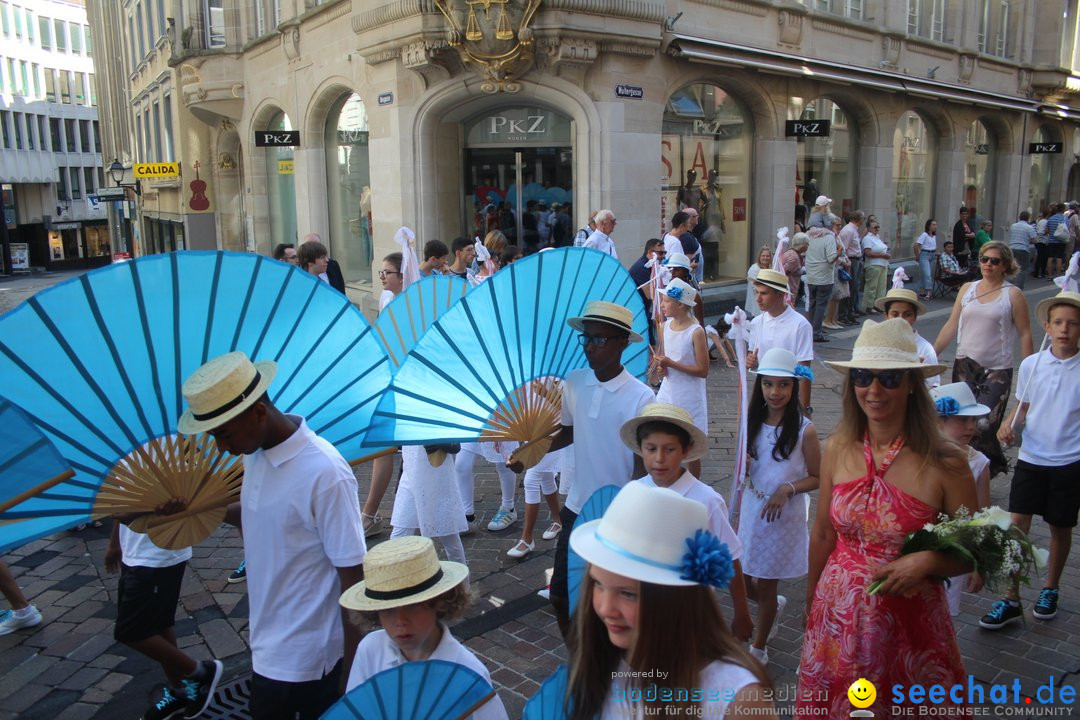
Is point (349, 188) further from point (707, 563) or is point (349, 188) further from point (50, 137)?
point (50, 137)

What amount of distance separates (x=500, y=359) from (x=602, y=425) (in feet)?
1.90

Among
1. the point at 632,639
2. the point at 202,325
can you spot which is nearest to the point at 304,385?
the point at 202,325

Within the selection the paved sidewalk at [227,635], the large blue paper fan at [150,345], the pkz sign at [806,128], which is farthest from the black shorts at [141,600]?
the pkz sign at [806,128]

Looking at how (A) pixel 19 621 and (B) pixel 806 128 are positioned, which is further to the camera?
(B) pixel 806 128

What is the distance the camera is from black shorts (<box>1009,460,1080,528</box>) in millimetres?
4504

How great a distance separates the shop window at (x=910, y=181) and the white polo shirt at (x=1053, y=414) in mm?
15621

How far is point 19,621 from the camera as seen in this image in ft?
16.3

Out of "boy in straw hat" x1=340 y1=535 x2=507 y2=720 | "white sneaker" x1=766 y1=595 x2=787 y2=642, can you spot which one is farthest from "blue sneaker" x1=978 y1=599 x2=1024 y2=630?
"boy in straw hat" x1=340 y1=535 x2=507 y2=720

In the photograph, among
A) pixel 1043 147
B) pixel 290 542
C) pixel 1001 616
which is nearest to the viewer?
pixel 290 542

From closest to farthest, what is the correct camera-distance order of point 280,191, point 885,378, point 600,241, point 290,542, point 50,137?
point 290,542, point 885,378, point 600,241, point 280,191, point 50,137

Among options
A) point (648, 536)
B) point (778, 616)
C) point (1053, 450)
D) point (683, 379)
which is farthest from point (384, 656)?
point (1053, 450)

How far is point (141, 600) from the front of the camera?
12.5 feet

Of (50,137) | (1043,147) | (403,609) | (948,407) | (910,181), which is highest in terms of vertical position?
(50,137)

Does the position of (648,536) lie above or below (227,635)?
above
